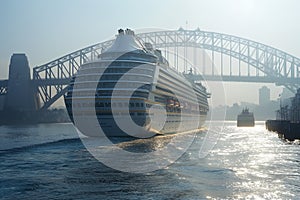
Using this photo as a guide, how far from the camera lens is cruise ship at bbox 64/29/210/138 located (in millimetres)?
38469

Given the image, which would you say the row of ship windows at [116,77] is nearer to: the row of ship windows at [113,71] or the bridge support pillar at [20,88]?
the row of ship windows at [113,71]

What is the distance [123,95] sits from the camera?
39.3m

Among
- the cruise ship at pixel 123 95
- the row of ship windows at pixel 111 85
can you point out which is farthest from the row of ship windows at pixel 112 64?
the row of ship windows at pixel 111 85

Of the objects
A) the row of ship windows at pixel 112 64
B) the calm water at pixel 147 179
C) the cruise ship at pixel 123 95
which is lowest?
the calm water at pixel 147 179

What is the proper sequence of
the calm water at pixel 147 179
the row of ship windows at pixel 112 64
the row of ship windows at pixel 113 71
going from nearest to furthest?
the calm water at pixel 147 179
the row of ship windows at pixel 113 71
the row of ship windows at pixel 112 64

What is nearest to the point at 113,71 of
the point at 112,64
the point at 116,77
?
the point at 112,64

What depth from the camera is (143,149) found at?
1220 inches

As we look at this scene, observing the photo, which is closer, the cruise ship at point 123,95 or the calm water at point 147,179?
the calm water at point 147,179

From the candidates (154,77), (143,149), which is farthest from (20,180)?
(154,77)

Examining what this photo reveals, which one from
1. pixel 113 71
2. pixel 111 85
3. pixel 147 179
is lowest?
pixel 147 179

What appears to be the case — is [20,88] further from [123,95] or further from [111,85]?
[123,95]

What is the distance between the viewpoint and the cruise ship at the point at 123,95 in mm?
38469

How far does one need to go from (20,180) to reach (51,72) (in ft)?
340

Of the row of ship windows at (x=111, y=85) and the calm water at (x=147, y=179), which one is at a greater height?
the row of ship windows at (x=111, y=85)
